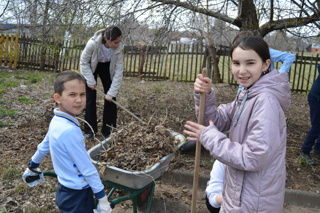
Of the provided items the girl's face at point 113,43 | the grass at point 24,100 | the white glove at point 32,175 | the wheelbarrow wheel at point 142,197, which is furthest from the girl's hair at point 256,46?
the grass at point 24,100

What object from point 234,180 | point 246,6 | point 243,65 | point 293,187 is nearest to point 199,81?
point 243,65

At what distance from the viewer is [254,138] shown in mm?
1589

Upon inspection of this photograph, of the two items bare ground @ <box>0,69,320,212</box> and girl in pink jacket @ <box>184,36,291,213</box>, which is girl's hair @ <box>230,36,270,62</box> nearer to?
girl in pink jacket @ <box>184,36,291,213</box>

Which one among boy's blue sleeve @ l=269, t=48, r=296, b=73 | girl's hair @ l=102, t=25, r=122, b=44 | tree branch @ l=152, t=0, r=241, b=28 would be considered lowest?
boy's blue sleeve @ l=269, t=48, r=296, b=73

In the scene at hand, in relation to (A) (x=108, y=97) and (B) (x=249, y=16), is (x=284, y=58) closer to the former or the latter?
(B) (x=249, y=16)

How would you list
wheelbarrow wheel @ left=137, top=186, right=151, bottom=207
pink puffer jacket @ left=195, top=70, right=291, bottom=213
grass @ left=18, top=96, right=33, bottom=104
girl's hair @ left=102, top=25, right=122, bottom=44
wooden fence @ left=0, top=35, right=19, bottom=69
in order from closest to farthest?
pink puffer jacket @ left=195, top=70, right=291, bottom=213, wheelbarrow wheel @ left=137, top=186, right=151, bottom=207, girl's hair @ left=102, top=25, right=122, bottom=44, grass @ left=18, top=96, right=33, bottom=104, wooden fence @ left=0, top=35, right=19, bottom=69

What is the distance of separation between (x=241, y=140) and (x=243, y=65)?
464mm

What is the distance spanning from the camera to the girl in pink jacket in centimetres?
159

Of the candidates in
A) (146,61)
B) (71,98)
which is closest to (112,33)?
(71,98)

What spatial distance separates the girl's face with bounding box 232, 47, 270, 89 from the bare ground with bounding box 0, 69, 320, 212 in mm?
1472

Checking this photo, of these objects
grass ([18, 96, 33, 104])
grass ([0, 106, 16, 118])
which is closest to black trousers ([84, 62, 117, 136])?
grass ([0, 106, 16, 118])

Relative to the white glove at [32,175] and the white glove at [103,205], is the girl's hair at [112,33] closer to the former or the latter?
the white glove at [32,175]

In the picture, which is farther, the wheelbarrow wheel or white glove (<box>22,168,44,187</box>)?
the wheelbarrow wheel

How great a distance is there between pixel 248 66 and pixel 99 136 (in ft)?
12.3
